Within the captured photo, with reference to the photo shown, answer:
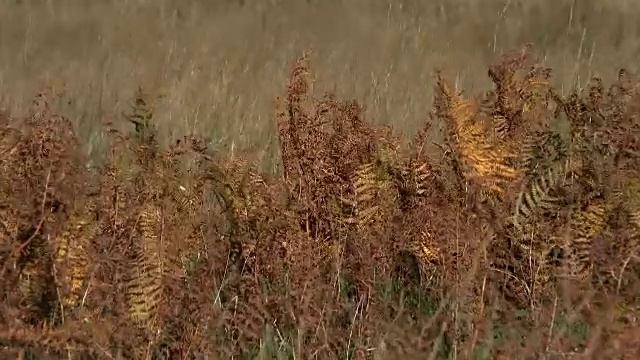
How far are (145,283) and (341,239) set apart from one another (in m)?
0.53

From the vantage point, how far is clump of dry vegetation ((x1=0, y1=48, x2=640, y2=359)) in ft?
6.43

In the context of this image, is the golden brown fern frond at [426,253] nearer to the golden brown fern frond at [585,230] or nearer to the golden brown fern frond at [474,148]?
the golden brown fern frond at [474,148]

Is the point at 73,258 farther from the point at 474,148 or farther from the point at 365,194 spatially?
the point at 474,148

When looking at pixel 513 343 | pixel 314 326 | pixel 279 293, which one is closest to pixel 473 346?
pixel 513 343

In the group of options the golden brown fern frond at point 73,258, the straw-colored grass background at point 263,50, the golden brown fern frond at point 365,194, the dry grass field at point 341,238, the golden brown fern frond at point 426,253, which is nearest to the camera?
the dry grass field at point 341,238

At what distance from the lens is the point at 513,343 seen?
72.6 inches

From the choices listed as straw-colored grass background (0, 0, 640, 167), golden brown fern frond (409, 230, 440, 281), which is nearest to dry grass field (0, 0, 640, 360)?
golden brown fern frond (409, 230, 440, 281)

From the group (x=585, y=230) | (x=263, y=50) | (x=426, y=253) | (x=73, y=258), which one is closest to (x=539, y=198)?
(x=585, y=230)

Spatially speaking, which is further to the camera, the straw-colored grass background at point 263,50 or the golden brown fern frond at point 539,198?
the straw-colored grass background at point 263,50

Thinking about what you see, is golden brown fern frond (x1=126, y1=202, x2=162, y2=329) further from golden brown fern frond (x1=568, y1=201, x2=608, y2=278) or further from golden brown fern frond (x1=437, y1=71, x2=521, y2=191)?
golden brown fern frond (x1=568, y1=201, x2=608, y2=278)

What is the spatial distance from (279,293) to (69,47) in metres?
4.07

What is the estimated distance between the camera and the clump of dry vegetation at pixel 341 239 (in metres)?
1.96

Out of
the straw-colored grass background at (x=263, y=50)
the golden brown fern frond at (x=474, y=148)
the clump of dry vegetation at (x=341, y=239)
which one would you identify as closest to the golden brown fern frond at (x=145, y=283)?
the clump of dry vegetation at (x=341, y=239)

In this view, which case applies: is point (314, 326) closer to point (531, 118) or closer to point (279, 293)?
point (279, 293)
